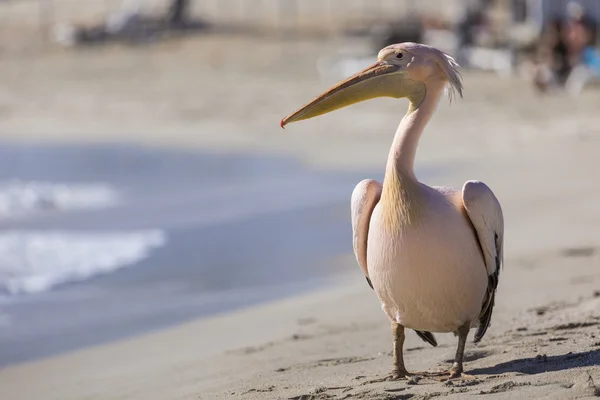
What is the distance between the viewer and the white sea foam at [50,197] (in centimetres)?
1156

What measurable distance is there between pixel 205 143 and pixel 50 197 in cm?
436

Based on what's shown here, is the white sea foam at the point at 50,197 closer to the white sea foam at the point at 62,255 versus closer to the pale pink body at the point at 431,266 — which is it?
the white sea foam at the point at 62,255

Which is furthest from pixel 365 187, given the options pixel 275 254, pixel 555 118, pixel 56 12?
pixel 56 12

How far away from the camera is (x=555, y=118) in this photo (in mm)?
16234

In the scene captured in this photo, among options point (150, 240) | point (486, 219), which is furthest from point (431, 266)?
point (150, 240)

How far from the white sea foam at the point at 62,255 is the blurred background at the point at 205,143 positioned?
0.03m

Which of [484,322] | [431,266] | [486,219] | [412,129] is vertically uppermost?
[412,129]

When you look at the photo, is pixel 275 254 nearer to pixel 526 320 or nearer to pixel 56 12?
pixel 526 320

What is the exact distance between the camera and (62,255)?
8984mm

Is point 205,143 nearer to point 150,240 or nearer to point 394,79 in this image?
point 150,240

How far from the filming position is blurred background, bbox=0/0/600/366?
7.92 metres

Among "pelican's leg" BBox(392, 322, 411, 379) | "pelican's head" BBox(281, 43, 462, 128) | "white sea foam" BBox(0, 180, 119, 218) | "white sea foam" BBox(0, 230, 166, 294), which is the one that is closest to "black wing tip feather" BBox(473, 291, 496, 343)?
"pelican's leg" BBox(392, 322, 411, 379)

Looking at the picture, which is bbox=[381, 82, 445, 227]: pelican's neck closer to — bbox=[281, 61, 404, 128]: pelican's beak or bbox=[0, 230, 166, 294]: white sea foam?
bbox=[281, 61, 404, 128]: pelican's beak

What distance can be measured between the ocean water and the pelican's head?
2672 mm
